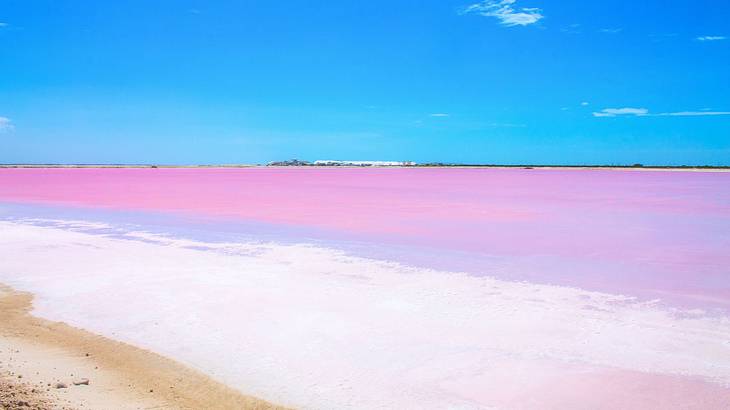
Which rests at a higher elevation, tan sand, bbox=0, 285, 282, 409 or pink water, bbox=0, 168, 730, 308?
pink water, bbox=0, 168, 730, 308

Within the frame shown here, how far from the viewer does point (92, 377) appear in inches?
140

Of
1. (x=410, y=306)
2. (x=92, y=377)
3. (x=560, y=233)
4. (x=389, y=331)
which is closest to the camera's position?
(x=92, y=377)

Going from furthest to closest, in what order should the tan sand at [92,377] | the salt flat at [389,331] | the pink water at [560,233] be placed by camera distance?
the pink water at [560,233] → the salt flat at [389,331] → the tan sand at [92,377]

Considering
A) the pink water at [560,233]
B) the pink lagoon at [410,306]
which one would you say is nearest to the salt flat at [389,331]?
the pink lagoon at [410,306]

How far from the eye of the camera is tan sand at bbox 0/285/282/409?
10.5ft

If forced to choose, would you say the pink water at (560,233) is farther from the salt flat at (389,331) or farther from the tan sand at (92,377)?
the tan sand at (92,377)

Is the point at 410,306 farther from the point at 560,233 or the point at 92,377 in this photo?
the point at 560,233

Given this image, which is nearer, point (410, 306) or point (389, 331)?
point (389, 331)

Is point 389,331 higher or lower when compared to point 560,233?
lower

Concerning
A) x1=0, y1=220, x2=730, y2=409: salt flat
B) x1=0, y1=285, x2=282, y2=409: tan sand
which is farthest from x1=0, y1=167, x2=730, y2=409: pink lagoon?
x1=0, y1=285, x2=282, y2=409: tan sand

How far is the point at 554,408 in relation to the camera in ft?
10.9

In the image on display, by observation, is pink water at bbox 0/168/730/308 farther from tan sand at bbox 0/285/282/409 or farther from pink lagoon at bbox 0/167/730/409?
tan sand at bbox 0/285/282/409

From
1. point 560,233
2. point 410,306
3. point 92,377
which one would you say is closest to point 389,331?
point 410,306

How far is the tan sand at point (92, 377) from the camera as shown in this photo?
3.21m
